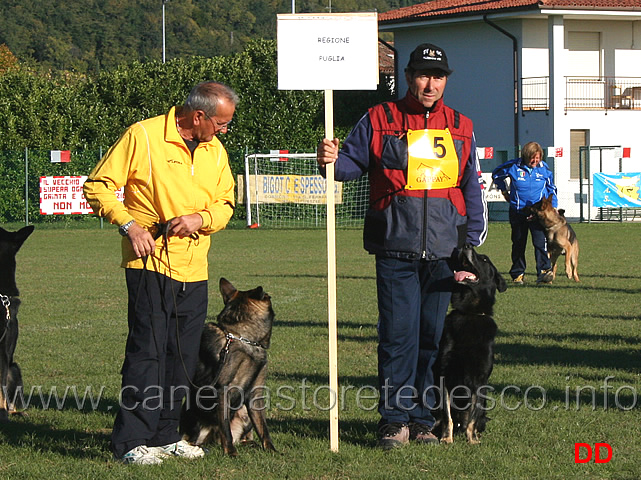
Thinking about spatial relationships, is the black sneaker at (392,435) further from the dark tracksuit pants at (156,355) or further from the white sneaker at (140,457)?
the white sneaker at (140,457)

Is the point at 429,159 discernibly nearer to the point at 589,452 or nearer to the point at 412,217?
the point at 412,217

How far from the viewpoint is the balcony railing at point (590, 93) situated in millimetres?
34719

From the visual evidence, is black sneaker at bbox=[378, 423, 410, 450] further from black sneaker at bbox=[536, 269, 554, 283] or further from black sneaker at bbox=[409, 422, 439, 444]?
black sneaker at bbox=[536, 269, 554, 283]

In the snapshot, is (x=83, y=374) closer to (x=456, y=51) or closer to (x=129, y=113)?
(x=129, y=113)

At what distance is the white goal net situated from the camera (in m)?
28.1

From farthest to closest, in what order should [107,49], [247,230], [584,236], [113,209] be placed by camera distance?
[107,49], [247,230], [584,236], [113,209]

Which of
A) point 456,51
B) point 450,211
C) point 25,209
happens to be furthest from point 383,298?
point 456,51

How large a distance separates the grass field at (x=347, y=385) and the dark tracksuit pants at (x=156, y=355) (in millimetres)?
217

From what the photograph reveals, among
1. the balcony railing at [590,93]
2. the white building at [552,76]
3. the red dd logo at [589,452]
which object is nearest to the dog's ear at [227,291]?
the red dd logo at [589,452]

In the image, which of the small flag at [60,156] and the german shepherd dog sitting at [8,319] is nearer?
the german shepherd dog sitting at [8,319]

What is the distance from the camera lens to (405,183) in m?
5.47

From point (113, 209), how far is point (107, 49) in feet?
266

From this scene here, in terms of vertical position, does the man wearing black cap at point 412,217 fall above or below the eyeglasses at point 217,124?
below

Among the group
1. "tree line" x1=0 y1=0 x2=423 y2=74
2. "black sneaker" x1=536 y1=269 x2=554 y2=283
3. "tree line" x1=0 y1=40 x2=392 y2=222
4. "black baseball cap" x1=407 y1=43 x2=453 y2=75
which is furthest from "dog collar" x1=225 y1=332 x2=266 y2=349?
"tree line" x1=0 y1=0 x2=423 y2=74
